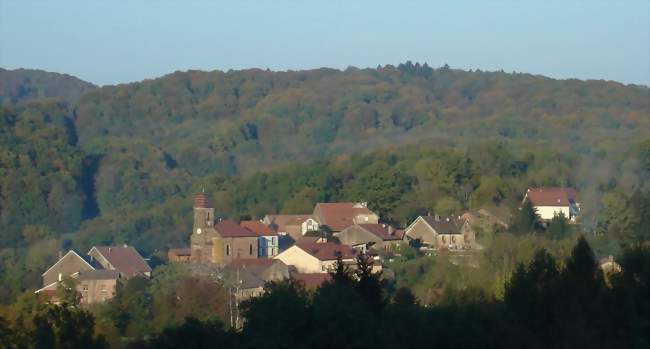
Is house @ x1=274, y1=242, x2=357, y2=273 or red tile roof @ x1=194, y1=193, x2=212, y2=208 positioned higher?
red tile roof @ x1=194, y1=193, x2=212, y2=208

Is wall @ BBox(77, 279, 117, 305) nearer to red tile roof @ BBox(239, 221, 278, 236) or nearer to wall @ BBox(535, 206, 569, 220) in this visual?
red tile roof @ BBox(239, 221, 278, 236)

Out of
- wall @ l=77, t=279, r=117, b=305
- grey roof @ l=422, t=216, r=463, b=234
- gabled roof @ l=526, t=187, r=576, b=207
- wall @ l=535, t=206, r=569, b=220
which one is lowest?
wall @ l=77, t=279, r=117, b=305

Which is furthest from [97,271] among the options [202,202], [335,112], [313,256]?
[335,112]

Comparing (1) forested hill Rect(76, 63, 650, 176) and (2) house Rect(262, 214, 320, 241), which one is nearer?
(2) house Rect(262, 214, 320, 241)

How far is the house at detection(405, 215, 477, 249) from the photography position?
49562 millimetres

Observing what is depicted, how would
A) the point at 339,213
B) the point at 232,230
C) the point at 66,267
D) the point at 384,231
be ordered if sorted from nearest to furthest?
1. the point at 66,267
2. the point at 232,230
3. the point at 384,231
4. the point at 339,213

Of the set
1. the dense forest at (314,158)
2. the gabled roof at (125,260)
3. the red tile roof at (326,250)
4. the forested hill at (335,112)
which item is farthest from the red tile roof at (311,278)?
the forested hill at (335,112)

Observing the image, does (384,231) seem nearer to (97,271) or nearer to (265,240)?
(265,240)

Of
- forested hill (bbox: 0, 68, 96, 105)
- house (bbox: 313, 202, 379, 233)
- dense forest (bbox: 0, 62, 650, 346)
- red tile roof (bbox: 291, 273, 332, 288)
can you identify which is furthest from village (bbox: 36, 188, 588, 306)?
forested hill (bbox: 0, 68, 96, 105)

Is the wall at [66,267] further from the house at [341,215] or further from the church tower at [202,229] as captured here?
the house at [341,215]

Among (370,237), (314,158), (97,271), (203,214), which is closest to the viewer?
(97,271)

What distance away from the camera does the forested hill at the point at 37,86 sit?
136 meters

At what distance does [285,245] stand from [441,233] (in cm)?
567

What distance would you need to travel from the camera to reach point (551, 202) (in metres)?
54.3
